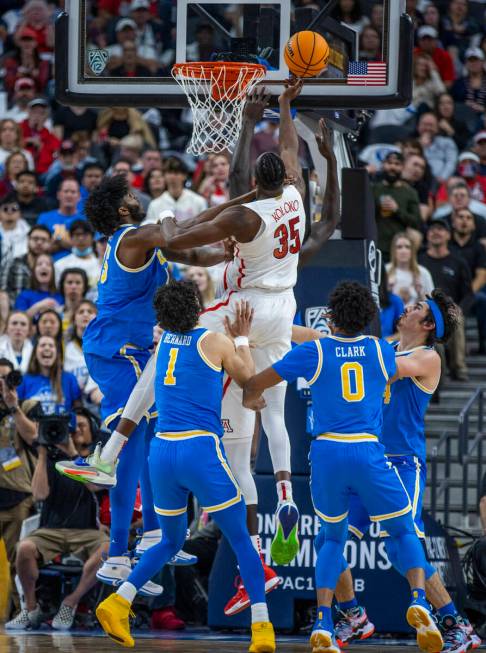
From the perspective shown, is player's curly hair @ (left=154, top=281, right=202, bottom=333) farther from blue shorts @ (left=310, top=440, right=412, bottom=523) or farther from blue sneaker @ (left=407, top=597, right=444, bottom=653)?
blue sneaker @ (left=407, top=597, right=444, bottom=653)

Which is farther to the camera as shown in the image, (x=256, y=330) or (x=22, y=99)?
(x=22, y=99)

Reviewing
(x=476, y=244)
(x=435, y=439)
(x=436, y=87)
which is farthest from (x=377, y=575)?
(x=436, y=87)

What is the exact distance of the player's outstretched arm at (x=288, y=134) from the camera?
991cm

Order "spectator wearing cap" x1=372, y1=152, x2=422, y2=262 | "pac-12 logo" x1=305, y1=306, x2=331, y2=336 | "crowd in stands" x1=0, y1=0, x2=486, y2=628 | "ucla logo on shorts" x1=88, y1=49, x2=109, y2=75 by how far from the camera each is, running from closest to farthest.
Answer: "ucla logo on shorts" x1=88, y1=49, x2=109, y2=75 → "pac-12 logo" x1=305, y1=306, x2=331, y2=336 → "crowd in stands" x1=0, y1=0, x2=486, y2=628 → "spectator wearing cap" x1=372, y1=152, x2=422, y2=262

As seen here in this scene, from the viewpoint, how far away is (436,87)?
1861 cm

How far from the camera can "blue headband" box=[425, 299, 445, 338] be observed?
32.2 ft

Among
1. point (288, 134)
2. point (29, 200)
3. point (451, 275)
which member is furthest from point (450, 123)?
point (288, 134)

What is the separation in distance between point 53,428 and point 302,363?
3554 mm

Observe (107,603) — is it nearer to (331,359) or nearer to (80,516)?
(331,359)

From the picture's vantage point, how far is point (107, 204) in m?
9.82

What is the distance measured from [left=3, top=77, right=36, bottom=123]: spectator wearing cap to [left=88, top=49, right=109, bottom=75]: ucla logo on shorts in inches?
324

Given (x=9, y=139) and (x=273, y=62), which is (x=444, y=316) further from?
(x=9, y=139)

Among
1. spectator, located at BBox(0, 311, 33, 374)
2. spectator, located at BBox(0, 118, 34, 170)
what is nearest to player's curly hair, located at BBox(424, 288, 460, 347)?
spectator, located at BBox(0, 311, 33, 374)

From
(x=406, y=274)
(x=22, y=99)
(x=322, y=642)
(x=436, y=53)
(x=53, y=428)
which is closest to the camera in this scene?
(x=322, y=642)
